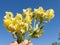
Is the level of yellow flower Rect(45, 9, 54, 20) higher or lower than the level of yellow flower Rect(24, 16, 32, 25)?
higher

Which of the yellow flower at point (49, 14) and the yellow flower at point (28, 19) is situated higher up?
the yellow flower at point (49, 14)

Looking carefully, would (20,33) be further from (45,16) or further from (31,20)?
(45,16)

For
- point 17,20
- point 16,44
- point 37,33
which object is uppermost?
point 17,20

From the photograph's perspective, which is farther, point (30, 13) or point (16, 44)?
point (30, 13)

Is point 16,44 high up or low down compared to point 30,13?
down

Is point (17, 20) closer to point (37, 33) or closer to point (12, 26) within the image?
point (12, 26)

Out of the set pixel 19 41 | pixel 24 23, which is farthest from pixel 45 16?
pixel 19 41
